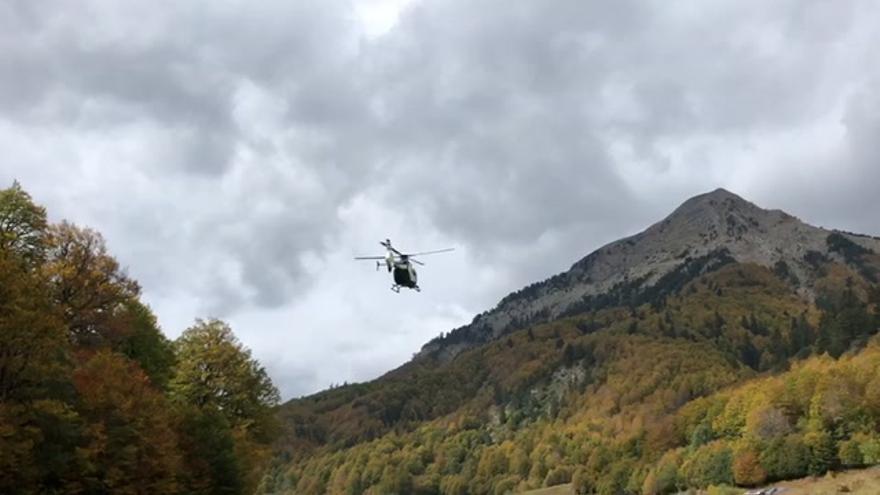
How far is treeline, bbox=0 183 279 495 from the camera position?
4869 cm

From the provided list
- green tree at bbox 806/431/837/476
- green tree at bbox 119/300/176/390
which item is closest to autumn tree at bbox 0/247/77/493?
green tree at bbox 119/300/176/390

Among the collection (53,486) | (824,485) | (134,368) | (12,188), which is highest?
(12,188)

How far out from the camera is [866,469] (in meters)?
156

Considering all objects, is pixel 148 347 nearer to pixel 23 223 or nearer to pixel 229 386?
pixel 229 386

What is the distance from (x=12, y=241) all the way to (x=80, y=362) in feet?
38.0

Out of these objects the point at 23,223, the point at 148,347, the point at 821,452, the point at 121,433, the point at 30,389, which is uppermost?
the point at 23,223

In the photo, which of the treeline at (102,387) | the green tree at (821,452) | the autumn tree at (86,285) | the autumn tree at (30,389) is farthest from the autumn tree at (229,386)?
the green tree at (821,452)

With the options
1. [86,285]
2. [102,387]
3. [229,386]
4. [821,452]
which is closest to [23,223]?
[86,285]

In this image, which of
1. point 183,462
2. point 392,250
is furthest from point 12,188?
point 392,250

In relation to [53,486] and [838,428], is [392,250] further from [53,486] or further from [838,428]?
[838,428]

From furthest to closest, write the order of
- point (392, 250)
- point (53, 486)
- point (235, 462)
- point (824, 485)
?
point (824, 485) < point (235, 462) < point (392, 250) < point (53, 486)

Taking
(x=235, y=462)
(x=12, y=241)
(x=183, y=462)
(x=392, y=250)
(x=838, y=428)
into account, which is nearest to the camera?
(x=392, y=250)

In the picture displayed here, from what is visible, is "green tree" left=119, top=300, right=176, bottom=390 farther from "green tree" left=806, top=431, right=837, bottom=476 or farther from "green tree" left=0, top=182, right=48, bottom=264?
"green tree" left=806, top=431, right=837, bottom=476

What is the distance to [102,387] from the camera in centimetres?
5547
